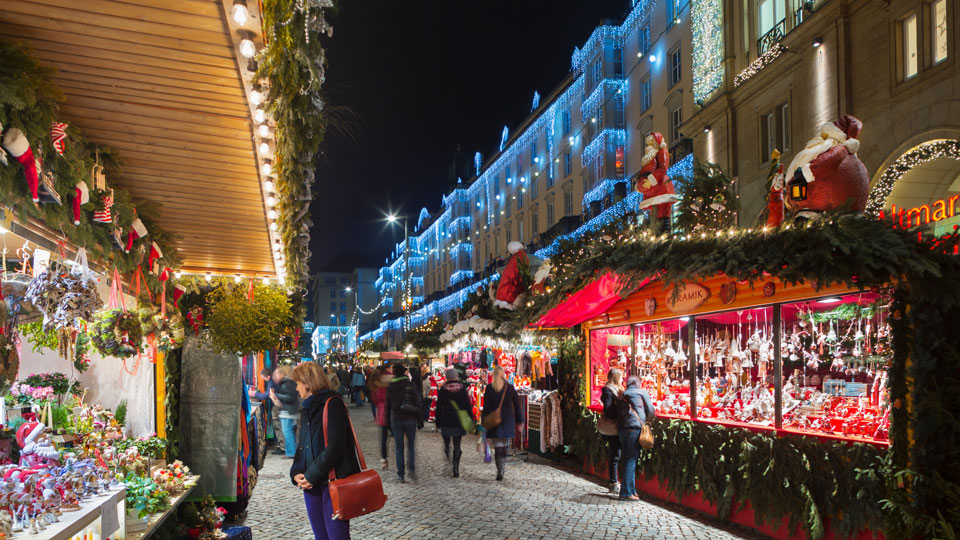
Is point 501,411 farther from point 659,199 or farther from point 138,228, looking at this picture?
point 138,228

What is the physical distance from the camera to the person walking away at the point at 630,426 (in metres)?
9.22

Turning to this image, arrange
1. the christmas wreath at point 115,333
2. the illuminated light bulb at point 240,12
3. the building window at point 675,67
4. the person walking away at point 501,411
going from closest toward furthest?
the illuminated light bulb at point 240,12 → the christmas wreath at point 115,333 → the person walking away at point 501,411 → the building window at point 675,67

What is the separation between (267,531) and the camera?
7.74 meters

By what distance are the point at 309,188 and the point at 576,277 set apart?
3.58 meters

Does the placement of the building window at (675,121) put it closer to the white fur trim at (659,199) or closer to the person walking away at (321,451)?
the white fur trim at (659,199)

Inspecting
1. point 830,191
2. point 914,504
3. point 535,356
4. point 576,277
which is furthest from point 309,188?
point 535,356

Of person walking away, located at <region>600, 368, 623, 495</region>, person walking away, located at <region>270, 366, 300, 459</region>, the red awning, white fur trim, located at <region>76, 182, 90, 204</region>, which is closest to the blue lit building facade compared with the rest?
the red awning

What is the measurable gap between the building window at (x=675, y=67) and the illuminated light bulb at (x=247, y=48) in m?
23.3

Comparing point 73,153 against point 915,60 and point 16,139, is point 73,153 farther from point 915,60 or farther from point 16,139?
point 915,60

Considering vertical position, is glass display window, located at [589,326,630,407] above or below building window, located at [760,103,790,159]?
below

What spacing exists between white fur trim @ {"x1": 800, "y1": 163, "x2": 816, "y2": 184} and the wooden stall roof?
5.04m

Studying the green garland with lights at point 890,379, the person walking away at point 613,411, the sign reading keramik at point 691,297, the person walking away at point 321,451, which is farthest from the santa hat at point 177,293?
the sign reading keramik at point 691,297

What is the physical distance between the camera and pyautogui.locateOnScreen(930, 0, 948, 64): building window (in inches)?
473

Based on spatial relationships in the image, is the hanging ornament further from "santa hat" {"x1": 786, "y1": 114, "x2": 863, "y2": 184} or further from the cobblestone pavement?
"santa hat" {"x1": 786, "y1": 114, "x2": 863, "y2": 184}
